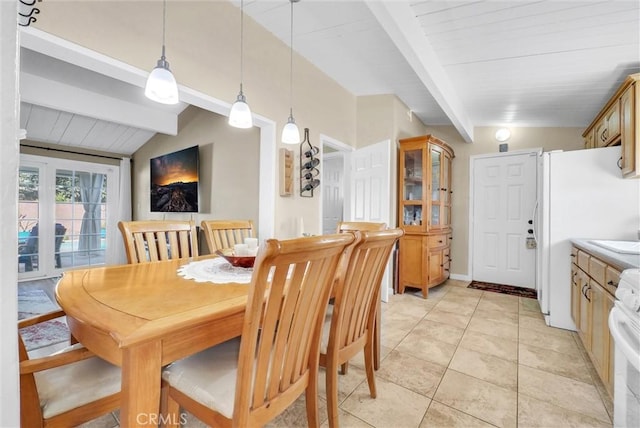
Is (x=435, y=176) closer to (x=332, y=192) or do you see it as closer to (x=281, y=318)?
(x=332, y=192)

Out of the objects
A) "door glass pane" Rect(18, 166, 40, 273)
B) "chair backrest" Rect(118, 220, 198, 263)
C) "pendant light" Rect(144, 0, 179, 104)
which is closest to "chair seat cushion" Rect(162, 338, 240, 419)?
"chair backrest" Rect(118, 220, 198, 263)

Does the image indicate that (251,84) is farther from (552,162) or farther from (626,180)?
(626,180)

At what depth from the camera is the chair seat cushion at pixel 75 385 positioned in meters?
0.92

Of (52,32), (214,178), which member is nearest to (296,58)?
(214,178)

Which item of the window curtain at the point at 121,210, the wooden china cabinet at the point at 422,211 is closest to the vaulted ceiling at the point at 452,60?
the wooden china cabinet at the point at 422,211

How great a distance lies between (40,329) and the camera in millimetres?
2584

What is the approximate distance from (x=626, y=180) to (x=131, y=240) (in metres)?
3.83

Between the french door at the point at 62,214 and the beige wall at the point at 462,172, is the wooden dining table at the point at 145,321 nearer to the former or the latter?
the beige wall at the point at 462,172

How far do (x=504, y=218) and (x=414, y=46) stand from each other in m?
3.28

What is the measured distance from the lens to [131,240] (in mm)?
1768

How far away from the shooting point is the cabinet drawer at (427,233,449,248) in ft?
12.1

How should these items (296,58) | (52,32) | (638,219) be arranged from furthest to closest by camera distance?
1. (296,58)
2. (638,219)
3. (52,32)

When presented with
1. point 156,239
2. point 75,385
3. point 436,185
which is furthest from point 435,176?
point 75,385

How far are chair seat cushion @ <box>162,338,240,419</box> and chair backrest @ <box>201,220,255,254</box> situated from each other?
1009 mm
